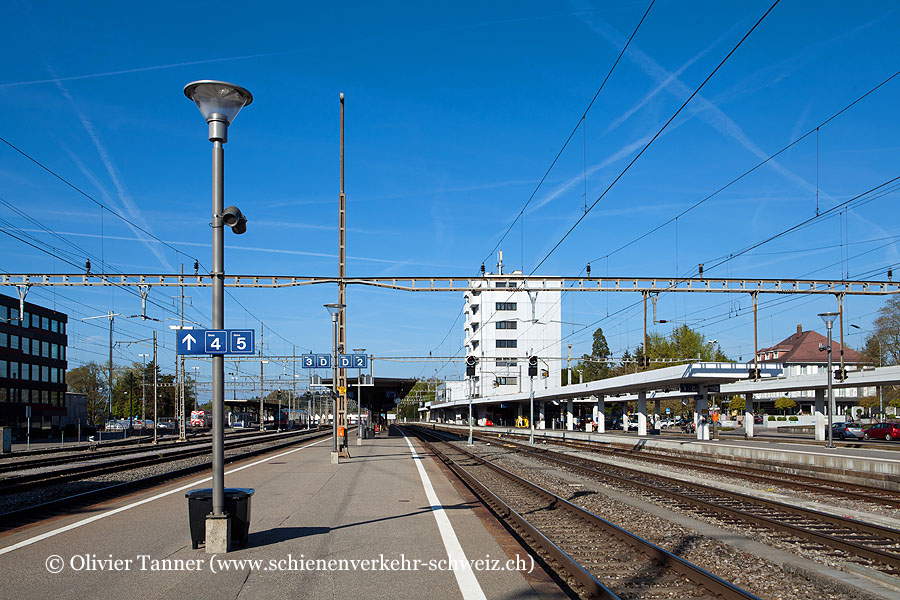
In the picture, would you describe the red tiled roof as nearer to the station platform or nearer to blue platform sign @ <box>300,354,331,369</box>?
blue platform sign @ <box>300,354,331,369</box>

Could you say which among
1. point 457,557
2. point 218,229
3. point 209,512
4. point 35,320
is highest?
point 35,320

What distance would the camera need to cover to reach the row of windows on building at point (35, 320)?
7175 cm

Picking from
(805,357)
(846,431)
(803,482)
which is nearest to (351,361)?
(803,482)

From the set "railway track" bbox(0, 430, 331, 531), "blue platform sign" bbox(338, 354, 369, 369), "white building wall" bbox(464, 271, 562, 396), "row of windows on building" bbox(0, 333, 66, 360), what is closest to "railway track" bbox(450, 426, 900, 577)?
"blue platform sign" bbox(338, 354, 369, 369)

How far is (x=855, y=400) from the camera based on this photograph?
3206 inches

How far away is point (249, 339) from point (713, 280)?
26.8 m

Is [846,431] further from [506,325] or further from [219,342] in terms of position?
[506,325]

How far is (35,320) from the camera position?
257 feet

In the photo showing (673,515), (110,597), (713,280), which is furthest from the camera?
(713,280)

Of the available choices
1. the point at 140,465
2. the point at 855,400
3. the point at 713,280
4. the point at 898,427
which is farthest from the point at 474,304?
the point at 140,465

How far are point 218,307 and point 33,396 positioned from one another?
3141 inches

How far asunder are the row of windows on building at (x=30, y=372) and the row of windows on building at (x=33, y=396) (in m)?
1.29

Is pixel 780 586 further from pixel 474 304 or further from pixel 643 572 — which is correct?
pixel 474 304

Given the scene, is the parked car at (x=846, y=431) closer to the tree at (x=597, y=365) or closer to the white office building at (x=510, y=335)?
the white office building at (x=510, y=335)
